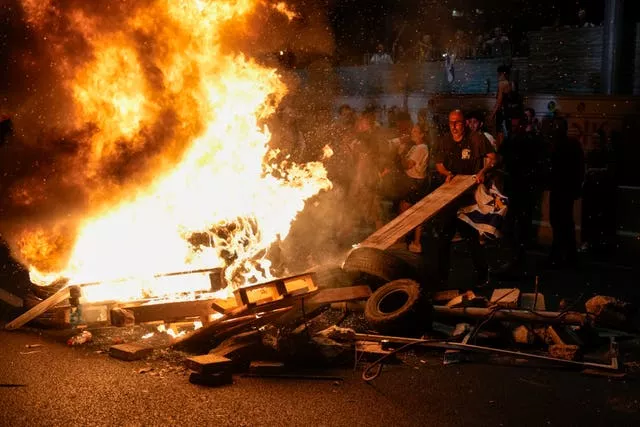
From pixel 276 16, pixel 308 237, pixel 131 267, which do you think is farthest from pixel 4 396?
pixel 276 16

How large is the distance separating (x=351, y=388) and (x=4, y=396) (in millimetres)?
2915

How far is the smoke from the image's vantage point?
30.1 ft

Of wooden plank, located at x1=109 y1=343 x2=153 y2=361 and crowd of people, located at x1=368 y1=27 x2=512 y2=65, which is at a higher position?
crowd of people, located at x1=368 y1=27 x2=512 y2=65

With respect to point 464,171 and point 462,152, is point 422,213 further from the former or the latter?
point 462,152

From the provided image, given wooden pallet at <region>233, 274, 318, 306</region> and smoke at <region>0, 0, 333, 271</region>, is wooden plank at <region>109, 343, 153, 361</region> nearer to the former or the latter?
wooden pallet at <region>233, 274, 318, 306</region>

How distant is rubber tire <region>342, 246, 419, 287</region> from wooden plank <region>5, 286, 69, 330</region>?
3.17 meters

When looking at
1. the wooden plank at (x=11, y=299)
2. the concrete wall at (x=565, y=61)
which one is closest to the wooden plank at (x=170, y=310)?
the wooden plank at (x=11, y=299)

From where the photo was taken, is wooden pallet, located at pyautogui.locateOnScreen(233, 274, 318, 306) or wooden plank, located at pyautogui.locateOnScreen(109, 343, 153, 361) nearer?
wooden plank, located at pyautogui.locateOnScreen(109, 343, 153, 361)

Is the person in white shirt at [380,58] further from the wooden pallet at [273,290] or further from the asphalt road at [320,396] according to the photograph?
the asphalt road at [320,396]

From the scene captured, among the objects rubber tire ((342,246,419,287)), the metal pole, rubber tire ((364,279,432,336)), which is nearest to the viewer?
rubber tire ((364,279,432,336))

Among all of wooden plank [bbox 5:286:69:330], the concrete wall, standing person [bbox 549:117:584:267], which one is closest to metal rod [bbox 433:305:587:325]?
standing person [bbox 549:117:584:267]

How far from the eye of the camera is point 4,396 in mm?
6145

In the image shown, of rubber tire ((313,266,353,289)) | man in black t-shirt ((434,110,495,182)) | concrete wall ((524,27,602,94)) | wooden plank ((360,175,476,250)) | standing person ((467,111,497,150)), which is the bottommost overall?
rubber tire ((313,266,353,289))

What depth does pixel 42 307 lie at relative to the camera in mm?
8023
